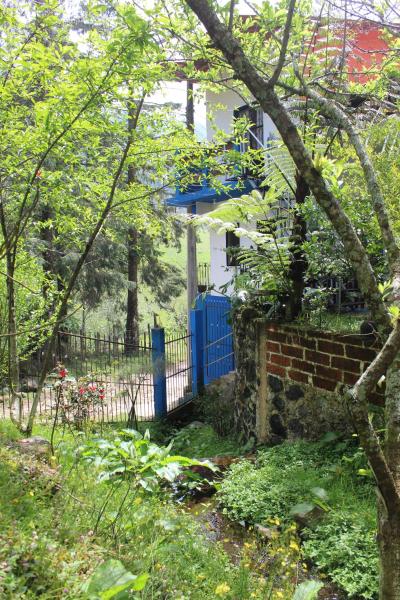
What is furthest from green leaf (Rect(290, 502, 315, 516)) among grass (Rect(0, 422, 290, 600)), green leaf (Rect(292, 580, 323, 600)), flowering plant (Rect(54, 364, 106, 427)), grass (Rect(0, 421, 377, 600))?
flowering plant (Rect(54, 364, 106, 427))

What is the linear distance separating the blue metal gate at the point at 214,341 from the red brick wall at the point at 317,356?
4.52m

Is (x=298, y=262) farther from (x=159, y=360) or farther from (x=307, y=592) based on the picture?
(x=159, y=360)

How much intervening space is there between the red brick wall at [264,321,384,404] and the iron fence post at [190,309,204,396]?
4864mm

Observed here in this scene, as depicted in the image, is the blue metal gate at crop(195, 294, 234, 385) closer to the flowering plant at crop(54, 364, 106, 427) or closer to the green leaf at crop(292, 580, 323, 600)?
the flowering plant at crop(54, 364, 106, 427)

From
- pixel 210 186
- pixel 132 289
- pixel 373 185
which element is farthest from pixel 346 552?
pixel 132 289

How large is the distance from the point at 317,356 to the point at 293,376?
506mm

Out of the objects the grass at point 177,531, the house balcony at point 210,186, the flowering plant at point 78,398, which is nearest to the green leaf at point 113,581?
the grass at point 177,531

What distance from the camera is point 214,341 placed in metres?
10.8

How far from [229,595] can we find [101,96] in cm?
322

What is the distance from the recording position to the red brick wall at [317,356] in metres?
4.50

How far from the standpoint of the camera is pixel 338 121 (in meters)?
2.49

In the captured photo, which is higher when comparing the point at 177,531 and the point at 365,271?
the point at 365,271

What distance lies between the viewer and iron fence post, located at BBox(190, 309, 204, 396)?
10719mm

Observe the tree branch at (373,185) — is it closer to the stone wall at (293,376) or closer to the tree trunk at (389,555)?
the tree trunk at (389,555)
